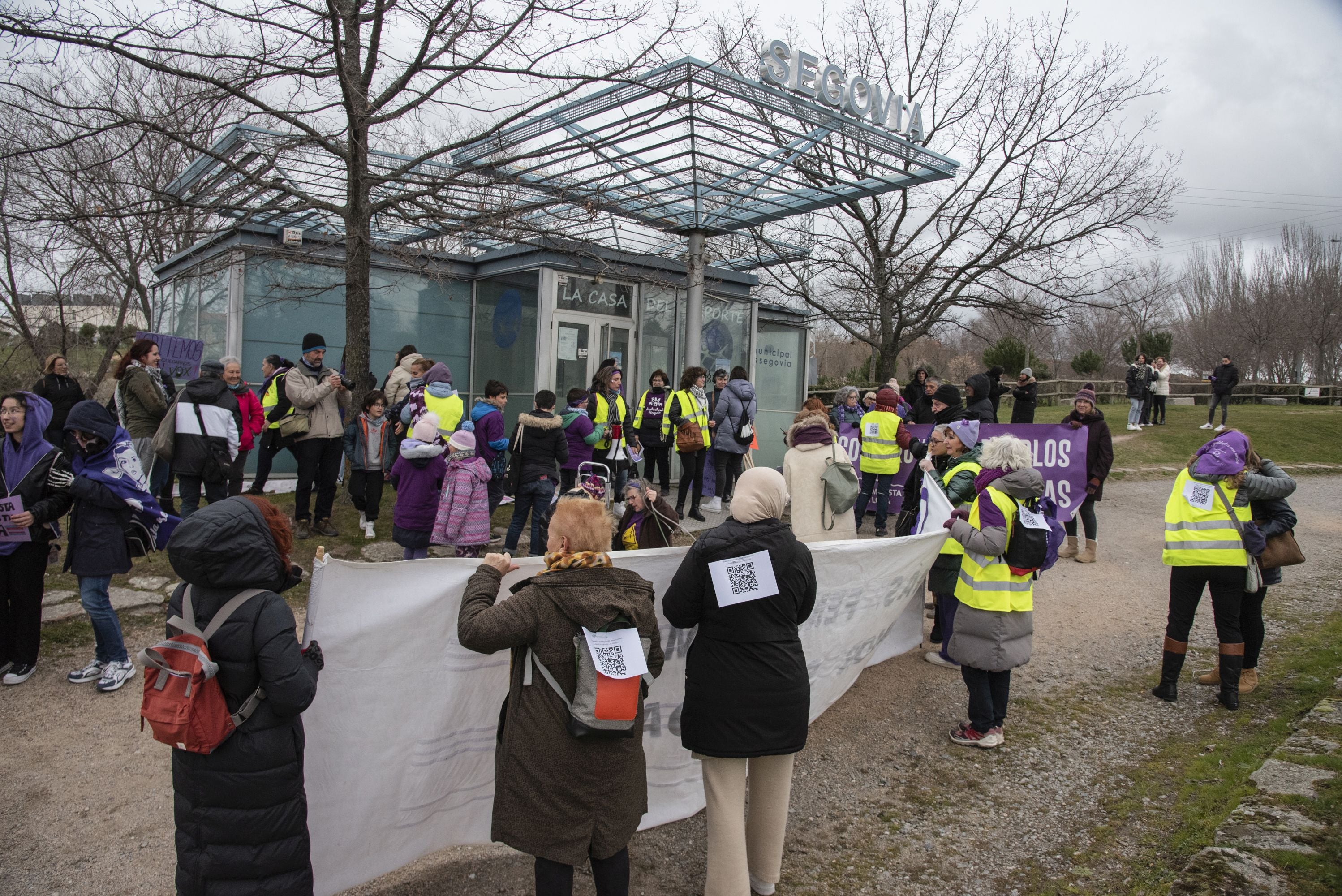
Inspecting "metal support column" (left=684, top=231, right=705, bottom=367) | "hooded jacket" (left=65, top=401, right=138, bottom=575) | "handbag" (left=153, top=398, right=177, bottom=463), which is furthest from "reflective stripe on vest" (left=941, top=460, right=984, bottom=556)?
"metal support column" (left=684, top=231, right=705, bottom=367)

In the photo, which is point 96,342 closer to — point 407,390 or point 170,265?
point 170,265

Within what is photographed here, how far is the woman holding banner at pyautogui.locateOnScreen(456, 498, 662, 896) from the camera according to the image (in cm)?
271

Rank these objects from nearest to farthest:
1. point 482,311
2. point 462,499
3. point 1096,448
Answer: point 462,499 < point 1096,448 < point 482,311

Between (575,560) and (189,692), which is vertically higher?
(575,560)

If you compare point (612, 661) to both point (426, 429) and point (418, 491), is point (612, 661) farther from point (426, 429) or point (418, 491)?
point (418, 491)

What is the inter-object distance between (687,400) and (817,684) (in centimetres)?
620

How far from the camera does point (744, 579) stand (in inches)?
125

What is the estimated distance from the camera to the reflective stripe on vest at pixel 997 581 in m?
4.58

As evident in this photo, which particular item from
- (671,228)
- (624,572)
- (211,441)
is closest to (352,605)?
(624,572)

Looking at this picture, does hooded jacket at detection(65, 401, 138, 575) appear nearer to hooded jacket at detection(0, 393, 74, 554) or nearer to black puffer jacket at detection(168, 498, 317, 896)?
hooded jacket at detection(0, 393, 74, 554)

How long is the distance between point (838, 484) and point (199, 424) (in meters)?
5.57

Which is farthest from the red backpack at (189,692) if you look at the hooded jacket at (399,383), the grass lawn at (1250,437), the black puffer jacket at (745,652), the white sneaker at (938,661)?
the grass lawn at (1250,437)

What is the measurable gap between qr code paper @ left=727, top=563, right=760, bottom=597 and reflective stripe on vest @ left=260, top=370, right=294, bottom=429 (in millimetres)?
6474

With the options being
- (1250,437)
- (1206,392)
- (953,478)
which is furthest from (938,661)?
(1206,392)
